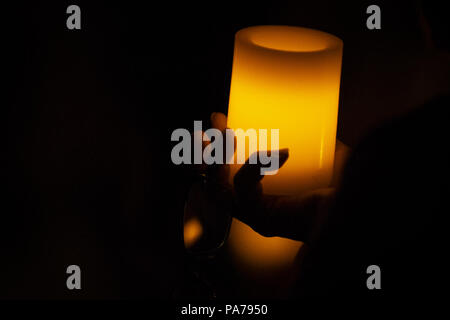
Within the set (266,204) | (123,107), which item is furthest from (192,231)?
(123,107)

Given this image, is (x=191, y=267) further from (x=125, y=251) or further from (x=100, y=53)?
(x=100, y=53)

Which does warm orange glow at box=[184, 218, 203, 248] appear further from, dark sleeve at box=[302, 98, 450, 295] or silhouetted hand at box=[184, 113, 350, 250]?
dark sleeve at box=[302, 98, 450, 295]

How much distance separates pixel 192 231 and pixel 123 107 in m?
0.25

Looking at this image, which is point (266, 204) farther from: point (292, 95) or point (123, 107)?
point (123, 107)

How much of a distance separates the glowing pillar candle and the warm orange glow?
0.13 m

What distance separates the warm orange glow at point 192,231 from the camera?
0.83m

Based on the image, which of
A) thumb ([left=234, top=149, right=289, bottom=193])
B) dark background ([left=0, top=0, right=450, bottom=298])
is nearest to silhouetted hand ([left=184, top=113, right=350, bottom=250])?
thumb ([left=234, top=149, right=289, bottom=193])

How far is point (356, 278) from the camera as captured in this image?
0.76 m

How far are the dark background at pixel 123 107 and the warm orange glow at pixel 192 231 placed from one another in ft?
0.04

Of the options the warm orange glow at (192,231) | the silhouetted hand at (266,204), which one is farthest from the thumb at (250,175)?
the warm orange glow at (192,231)

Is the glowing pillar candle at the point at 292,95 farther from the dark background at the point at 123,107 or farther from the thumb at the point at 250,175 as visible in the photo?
the dark background at the point at 123,107

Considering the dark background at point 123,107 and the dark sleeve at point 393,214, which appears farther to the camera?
the dark background at point 123,107
